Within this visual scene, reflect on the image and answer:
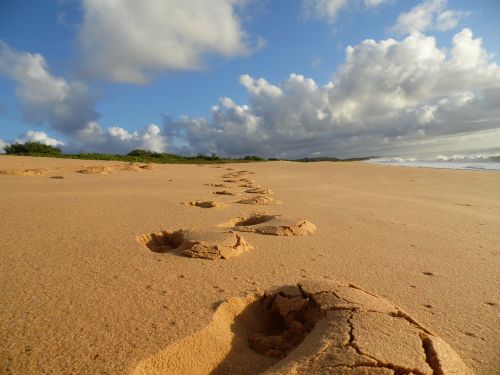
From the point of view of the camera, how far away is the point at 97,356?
1183 mm

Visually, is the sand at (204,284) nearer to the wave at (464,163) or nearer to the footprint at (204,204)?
the footprint at (204,204)

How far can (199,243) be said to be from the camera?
2234mm

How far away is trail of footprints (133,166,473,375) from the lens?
45.5 inches

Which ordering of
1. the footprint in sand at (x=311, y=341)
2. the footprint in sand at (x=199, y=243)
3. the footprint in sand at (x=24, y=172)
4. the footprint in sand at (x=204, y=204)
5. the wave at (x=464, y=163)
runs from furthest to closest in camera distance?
the wave at (x=464, y=163) → the footprint in sand at (x=24, y=172) → the footprint in sand at (x=204, y=204) → the footprint in sand at (x=199, y=243) → the footprint in sand at (x=311, y=341)

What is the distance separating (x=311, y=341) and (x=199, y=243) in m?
1.12

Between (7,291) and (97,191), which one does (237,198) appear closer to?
(97,191)

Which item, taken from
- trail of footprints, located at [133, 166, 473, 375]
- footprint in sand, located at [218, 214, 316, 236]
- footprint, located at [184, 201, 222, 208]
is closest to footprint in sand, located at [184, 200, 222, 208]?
footprint, located at [184, 201, 222, 208]

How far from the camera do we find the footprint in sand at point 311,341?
1.16 metres

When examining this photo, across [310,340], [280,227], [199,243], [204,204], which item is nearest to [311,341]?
[310,340]

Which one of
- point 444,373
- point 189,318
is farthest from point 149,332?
point 444,373

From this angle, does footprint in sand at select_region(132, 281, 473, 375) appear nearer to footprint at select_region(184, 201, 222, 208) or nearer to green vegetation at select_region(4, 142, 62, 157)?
footprint at select_region(184, 201, 222, 208)

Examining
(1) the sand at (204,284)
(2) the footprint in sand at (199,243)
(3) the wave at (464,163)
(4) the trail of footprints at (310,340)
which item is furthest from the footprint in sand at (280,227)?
(3) the wave at (464,163)

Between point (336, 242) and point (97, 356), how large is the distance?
191 cm

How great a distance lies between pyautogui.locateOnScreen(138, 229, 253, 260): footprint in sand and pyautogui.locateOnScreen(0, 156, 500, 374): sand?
3 centimetres
